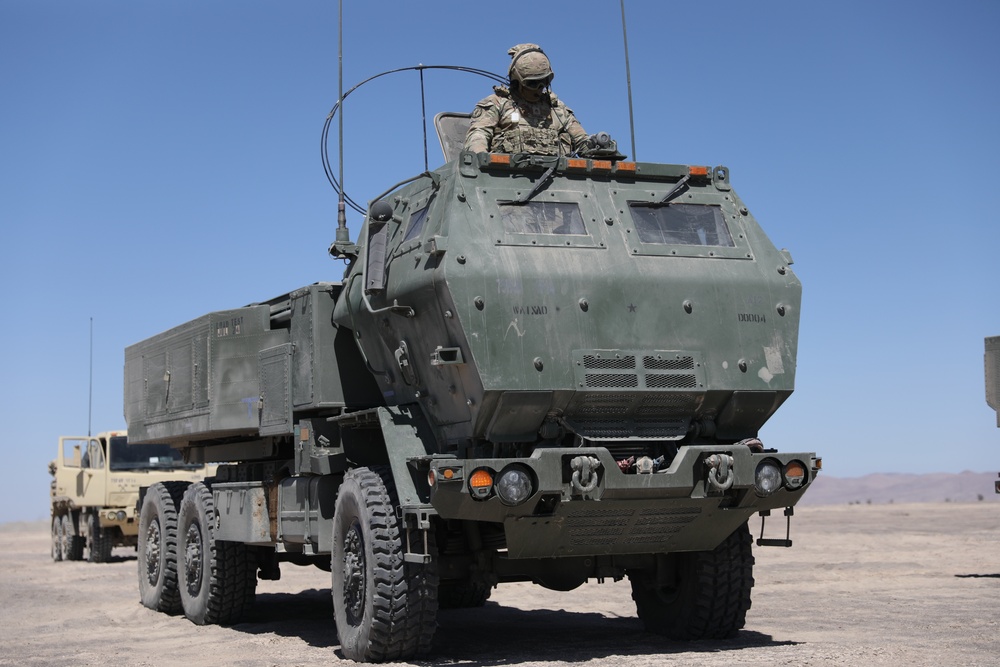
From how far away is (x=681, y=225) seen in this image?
980 centimetres

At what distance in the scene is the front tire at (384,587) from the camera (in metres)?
9.10

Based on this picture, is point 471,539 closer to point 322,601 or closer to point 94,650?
point 94,650

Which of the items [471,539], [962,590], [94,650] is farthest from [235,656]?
[962,590]

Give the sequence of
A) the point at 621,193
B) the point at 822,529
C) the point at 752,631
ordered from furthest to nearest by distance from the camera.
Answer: the point at 822,529 → the point at 752,631 → the point at 621,193

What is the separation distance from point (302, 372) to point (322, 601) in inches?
192

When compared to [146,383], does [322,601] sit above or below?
below

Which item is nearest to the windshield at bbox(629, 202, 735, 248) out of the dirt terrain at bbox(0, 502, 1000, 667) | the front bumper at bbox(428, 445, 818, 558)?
the front bumper at bbox(428, 445, 818, 558)

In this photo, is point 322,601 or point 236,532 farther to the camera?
point 322,601

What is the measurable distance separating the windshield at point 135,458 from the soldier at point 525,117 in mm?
15360

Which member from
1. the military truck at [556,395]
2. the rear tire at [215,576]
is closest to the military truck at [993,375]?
the military truck at [556,395]

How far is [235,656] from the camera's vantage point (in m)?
10.3

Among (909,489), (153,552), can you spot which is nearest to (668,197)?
(153,552)

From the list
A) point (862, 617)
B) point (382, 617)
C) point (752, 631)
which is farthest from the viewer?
point (862, 617)

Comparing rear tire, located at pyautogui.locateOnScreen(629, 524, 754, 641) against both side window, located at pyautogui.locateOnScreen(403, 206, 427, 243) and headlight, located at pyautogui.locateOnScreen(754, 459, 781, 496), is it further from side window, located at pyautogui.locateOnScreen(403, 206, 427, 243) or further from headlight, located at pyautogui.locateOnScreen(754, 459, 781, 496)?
side window, located at pyautogui.locateOnScreen(403, 206, 427, 243)
